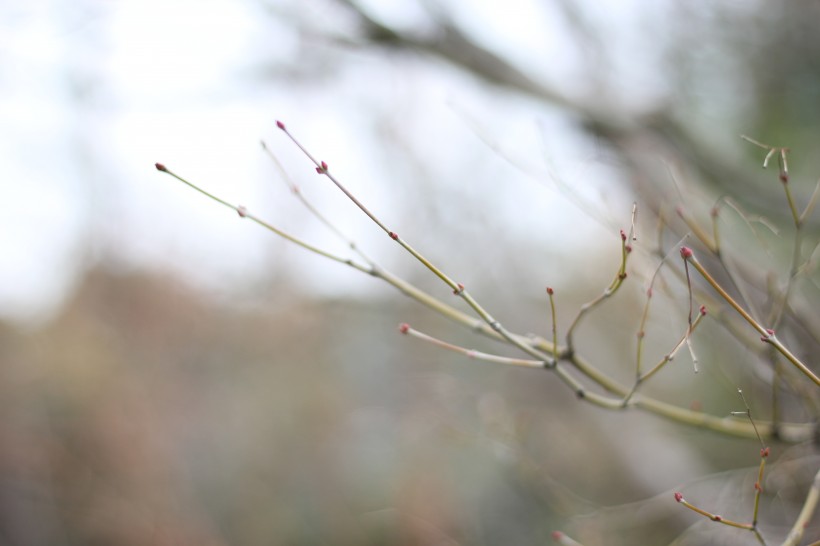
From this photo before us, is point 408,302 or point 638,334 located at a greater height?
point 408,302

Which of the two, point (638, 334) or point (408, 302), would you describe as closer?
point (638, 334)

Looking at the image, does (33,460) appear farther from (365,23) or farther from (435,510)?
(365,23)

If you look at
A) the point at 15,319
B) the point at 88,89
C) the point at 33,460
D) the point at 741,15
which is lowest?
the point at 33,460

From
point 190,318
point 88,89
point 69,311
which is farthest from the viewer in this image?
point 190,318

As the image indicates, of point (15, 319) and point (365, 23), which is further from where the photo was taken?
point (15, 319)

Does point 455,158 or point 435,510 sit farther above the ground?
point 455,158

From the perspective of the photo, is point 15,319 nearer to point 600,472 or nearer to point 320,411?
point 320,411

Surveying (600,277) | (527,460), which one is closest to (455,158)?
(600,277)

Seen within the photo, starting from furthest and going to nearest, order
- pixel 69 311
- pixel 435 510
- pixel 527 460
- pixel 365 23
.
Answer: pixel 69 311 → pixel 435 510 → pixel 365 23 → pixel 527 460

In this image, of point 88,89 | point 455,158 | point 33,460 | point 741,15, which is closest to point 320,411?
point 33,460
